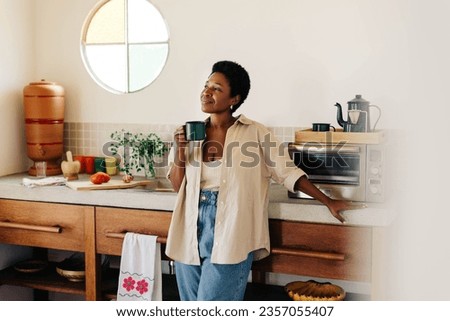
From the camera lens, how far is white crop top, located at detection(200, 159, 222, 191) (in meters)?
1.83

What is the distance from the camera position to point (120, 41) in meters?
3.07

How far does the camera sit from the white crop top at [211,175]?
71.9 inches

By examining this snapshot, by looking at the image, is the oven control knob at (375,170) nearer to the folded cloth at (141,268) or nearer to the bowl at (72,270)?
the folded cloth at (141,268)

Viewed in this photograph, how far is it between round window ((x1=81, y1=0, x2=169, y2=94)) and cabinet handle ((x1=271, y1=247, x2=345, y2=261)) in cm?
125

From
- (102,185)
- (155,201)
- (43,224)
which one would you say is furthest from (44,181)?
(155,201)

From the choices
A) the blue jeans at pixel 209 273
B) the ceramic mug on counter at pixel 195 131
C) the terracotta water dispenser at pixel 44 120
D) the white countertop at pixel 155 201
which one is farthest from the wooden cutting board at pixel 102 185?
the ceramic mug on counter at pixel 195 131

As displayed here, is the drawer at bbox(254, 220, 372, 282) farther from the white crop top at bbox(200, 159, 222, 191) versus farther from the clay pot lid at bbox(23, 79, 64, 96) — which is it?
the clay pot lid at bbox(23, 79, 64, 96)

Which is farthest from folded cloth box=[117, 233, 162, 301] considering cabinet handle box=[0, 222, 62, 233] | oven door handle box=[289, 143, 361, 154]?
oven door handle box=[289, 143, 361, 154]

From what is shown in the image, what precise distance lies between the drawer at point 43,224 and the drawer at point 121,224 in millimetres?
84

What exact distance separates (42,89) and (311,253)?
1.69 m

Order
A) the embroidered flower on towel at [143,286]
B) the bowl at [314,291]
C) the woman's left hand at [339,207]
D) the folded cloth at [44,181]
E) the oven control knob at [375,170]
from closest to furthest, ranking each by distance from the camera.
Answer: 1. the woman's left hand at [339,207]
2. the oven control knob at [375,170]
3. the bowl at [314,291]
4. the embroidered flower on towel at [143,286]
5. the folded cloth at [44,181]

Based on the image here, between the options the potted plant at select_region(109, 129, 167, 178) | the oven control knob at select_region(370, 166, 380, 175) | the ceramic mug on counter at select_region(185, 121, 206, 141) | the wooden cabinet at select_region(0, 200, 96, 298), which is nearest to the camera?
the ceramic mug on counter at select_region(185, 121, 206, 141)
